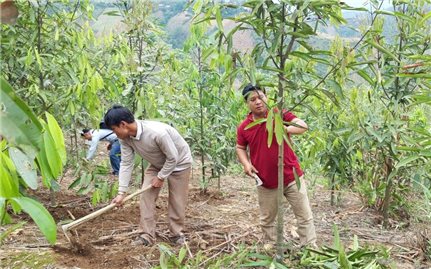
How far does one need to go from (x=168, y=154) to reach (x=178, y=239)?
0.76 metres

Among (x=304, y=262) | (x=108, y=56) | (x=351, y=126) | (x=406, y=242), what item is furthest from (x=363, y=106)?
(x=108, y=56)

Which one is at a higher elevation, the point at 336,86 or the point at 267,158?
the point at 336,86

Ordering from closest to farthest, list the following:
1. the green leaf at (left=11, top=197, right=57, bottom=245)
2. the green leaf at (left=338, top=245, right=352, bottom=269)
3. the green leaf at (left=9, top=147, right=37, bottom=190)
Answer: the green leaf at (left=11, top=197, right=57, bottom=245) → the green leaf at (left=9, top=147, right=37, bottom=190) → the green leaf at (left=338, top=245, right=352, bottom=269)

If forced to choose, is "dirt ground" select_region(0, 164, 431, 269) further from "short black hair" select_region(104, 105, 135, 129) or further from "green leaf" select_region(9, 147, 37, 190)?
"green leaf" select_region(9, 147, 37, 190)

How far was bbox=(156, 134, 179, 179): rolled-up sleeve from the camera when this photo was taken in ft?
12.5

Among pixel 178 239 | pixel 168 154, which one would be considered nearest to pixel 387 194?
pixel 178 239

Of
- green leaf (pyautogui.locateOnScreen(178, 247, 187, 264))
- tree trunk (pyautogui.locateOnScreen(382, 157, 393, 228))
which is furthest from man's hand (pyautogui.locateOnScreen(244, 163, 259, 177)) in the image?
tree trunk (pyautogui.locateOnScreen(382, 157, 393, 228))

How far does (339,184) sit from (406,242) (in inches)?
48.0

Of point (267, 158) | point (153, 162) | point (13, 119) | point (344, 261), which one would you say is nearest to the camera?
point (13, 119)

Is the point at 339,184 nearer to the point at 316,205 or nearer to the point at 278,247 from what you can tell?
the point at 316,205

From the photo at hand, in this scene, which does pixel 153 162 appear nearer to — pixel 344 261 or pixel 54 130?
pixel 344 261

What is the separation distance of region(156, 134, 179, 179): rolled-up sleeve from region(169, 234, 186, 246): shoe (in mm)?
565

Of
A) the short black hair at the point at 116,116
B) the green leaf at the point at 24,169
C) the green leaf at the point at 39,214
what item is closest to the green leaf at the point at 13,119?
the green leaf at the point at 39,214

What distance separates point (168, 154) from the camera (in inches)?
150
